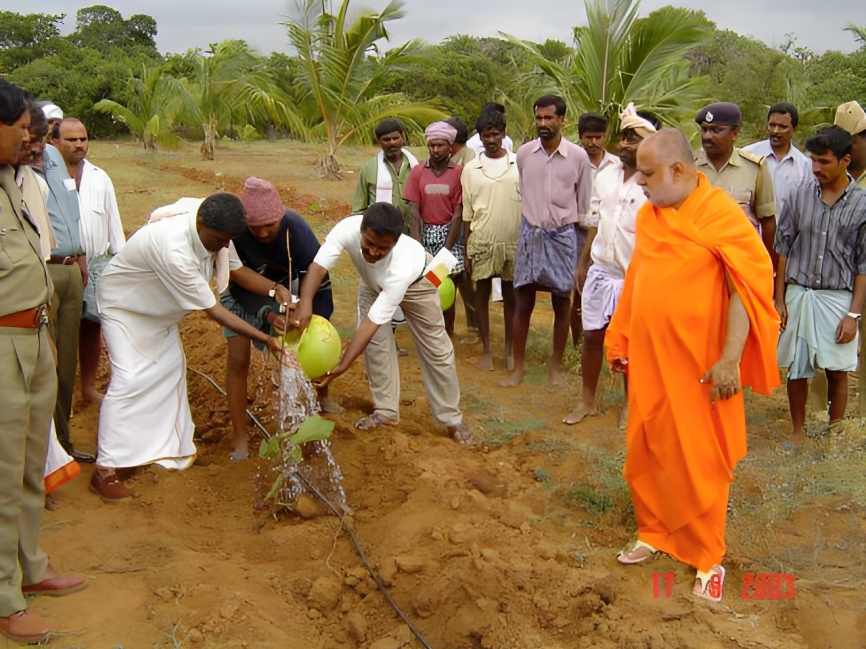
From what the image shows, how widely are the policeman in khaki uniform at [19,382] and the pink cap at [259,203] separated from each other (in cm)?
134

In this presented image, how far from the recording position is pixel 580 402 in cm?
578

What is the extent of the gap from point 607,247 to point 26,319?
3.32m

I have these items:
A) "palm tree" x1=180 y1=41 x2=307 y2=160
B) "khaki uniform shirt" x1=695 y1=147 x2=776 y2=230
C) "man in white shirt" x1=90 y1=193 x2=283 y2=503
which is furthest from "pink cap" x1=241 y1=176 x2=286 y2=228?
"palm tree" x1=180 y1=41 x2=307 y2=160

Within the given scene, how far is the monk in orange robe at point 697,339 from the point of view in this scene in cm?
343

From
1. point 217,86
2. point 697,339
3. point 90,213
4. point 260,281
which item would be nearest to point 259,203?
point 260,281

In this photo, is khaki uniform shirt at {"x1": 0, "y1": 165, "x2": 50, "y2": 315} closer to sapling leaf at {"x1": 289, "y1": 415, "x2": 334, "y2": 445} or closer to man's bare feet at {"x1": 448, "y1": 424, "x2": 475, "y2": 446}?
sapling leaf at {"x1": 289, "y1": 415, "x2": 334, "y2": 445}

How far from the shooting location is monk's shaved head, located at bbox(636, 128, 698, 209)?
3.50 m

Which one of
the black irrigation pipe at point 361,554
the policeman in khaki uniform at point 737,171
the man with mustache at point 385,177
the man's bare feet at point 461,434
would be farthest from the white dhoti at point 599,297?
the black irrigation pipe at point 361,554

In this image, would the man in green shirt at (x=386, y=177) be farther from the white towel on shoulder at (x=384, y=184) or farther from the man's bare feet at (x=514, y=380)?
the man's bare feet at (x=514, y=380)

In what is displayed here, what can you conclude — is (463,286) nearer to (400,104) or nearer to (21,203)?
(21,203)

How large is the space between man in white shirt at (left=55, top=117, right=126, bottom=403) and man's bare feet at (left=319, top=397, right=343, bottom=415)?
4.92 feet

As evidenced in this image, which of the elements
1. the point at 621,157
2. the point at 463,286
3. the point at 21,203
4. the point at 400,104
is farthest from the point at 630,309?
the point at 400,104

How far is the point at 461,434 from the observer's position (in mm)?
5387

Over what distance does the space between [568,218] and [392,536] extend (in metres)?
2.80
